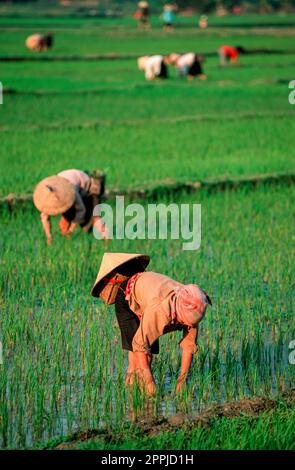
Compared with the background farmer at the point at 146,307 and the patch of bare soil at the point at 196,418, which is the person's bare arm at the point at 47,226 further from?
the patch of bare soil at the point at 196,418

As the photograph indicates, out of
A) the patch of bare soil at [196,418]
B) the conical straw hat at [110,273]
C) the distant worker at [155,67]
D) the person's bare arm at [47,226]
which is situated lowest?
the patch of bare soil at [196,418]

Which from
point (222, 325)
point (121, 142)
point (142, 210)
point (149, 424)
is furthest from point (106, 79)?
point (149, 424)

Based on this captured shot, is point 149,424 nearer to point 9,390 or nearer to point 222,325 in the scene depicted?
point 9,390

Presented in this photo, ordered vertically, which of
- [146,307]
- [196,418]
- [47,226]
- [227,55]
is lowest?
[196,418]

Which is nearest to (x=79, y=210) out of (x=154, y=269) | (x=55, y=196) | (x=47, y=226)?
(x=47, y=226)

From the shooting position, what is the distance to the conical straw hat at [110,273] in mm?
4254

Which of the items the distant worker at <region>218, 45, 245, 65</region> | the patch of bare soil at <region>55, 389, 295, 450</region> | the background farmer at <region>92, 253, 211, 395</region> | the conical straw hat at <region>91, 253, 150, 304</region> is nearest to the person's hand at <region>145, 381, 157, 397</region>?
the background farmer at <region>92, 253, 211, 395</region>

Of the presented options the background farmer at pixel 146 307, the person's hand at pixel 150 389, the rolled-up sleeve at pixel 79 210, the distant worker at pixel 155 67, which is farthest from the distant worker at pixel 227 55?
the person's hand at pixel 150 389

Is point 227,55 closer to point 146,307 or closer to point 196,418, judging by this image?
point 146,307

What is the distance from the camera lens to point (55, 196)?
6539 millimetres

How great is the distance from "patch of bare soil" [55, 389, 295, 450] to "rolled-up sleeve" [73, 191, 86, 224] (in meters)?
2.82

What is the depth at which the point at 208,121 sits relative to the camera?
13641 millimetres

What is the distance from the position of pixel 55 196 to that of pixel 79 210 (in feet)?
1.04

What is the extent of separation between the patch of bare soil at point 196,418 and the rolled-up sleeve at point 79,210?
2.82 m
